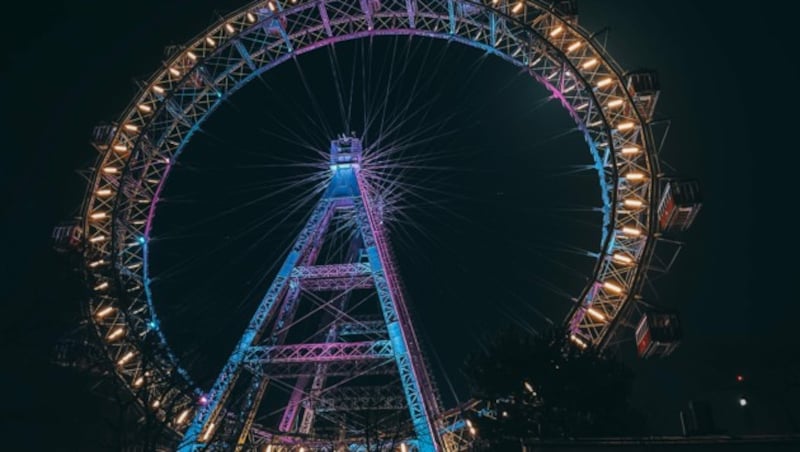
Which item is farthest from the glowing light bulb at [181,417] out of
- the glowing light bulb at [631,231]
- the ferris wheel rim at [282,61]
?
the glowing light bulb at [631,231]

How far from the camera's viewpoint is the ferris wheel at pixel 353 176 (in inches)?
644

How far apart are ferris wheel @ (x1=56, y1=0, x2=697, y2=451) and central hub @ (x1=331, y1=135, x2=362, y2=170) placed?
6 cm

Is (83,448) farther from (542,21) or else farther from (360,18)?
(542,21)

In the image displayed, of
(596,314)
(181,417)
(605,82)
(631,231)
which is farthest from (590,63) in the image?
(181,417)

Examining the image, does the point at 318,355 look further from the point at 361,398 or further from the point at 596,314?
the point at 596,314

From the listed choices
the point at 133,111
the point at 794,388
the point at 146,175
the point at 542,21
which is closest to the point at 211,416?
the point at 146,175

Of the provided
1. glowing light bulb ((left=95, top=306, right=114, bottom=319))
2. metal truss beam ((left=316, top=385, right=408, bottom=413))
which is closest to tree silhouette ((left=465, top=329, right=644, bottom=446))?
metal truss beam ((left=316, top=385, right=408, bottom=413))

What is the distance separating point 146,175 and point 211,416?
435 inches

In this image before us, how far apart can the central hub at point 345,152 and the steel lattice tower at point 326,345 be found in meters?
0.04

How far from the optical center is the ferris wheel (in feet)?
53.7

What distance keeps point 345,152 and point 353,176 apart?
1.31 metres

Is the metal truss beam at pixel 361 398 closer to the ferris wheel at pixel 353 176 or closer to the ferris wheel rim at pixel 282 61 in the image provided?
the ferris wheel at pixel 353 176

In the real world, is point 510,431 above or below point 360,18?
below

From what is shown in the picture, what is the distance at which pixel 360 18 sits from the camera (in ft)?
71.1
